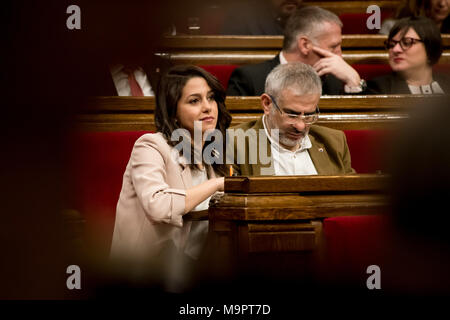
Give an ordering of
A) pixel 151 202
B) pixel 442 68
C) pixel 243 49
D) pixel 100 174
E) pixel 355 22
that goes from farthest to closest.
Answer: pixel 355 22 < pixel 243 49 < pixel 442 68 < pixel 100 174 < pixel 151 202

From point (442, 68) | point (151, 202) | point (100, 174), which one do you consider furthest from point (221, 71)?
point (151, 202)

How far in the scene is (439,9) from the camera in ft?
4.58

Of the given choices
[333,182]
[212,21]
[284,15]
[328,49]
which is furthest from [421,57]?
[333,182]

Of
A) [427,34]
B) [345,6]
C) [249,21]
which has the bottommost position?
[427,34]

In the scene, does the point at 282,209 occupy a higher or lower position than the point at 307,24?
lower

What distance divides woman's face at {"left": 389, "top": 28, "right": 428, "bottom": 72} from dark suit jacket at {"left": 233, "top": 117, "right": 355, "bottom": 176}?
34cm

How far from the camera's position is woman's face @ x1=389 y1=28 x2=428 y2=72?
108cm

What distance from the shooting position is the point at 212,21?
4.83 feet

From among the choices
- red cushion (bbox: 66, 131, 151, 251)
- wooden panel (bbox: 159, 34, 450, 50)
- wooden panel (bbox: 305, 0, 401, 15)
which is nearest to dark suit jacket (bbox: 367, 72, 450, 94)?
wooden panel (bbox: 159, 34, 450, 50)

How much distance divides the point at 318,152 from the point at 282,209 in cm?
33

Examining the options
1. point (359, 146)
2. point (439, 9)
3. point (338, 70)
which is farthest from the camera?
point (439, 9)

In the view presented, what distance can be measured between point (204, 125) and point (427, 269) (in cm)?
49

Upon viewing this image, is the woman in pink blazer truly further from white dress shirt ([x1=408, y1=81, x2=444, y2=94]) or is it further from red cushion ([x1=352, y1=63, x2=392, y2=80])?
red cushion ([x1=352, y1=63, x2=392, y2=80])

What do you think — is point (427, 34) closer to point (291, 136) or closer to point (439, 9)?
point (439, 9)
